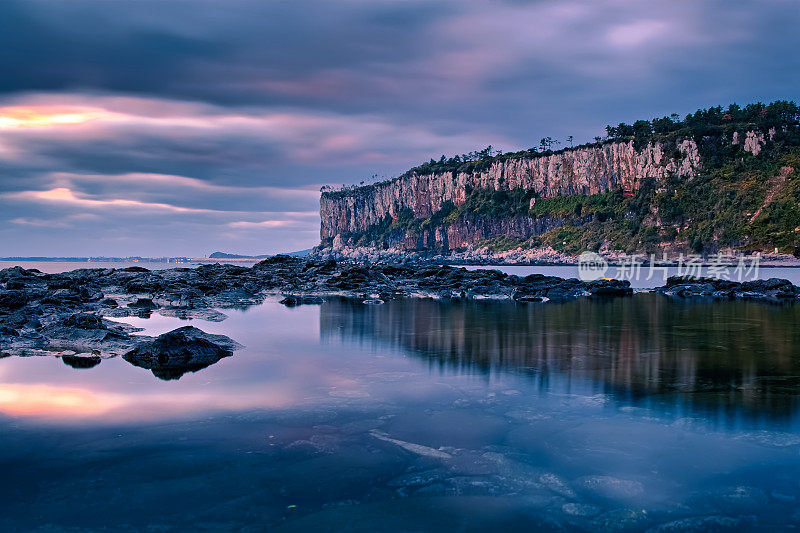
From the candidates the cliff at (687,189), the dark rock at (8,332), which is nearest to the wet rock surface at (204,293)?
the dark rock at (8,332)

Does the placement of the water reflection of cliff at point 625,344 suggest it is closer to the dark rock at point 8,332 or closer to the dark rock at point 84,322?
the dark rock at point 84,322

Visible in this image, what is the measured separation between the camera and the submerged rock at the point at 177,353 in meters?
14.4

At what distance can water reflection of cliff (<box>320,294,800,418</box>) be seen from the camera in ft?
41.0

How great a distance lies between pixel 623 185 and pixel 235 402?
18879cm

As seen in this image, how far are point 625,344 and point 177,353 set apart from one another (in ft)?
45.0

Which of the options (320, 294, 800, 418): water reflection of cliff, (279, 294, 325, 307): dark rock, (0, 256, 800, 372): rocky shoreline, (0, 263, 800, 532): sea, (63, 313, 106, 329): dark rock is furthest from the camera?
(279, 294, 325, 307): dark rock

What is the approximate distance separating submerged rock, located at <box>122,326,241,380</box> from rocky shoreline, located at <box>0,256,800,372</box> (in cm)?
2

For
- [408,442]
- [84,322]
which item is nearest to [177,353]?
[84,322]

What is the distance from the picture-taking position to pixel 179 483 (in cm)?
723

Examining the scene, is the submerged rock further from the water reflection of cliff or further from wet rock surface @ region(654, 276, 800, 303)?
wet rock surface @ region(654, 276, 800, 303)

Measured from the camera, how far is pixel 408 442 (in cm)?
885

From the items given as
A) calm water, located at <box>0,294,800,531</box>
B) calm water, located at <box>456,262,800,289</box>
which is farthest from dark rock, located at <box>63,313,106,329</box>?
calm water, located at <box>456,262,800,289</box>

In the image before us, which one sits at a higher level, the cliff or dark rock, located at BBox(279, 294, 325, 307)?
the cliff

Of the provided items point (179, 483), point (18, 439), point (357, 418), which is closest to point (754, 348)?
point (357, 418)
